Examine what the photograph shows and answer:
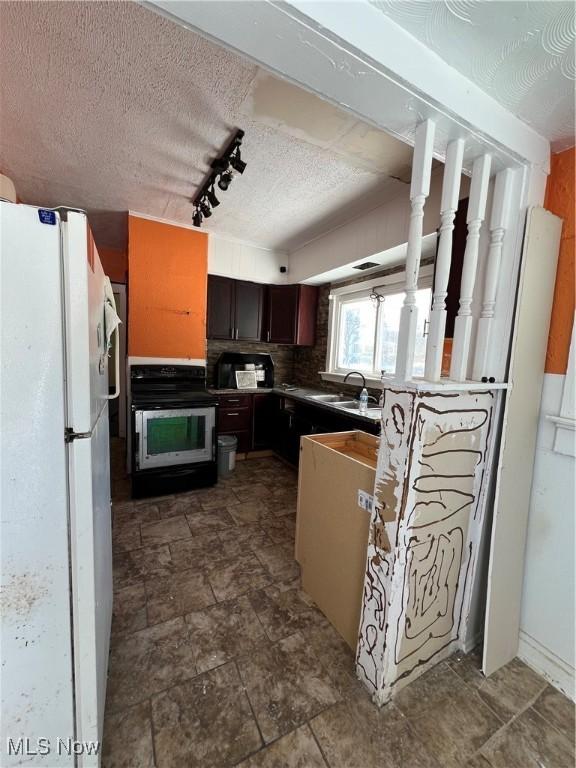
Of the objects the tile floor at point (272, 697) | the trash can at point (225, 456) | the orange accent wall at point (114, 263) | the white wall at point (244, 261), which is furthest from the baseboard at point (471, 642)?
the orange accent wall at point (114, 263)

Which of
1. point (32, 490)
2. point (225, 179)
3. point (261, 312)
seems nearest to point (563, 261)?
point (225, 179)

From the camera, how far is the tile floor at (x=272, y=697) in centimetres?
104

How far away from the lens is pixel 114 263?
13.2 feet

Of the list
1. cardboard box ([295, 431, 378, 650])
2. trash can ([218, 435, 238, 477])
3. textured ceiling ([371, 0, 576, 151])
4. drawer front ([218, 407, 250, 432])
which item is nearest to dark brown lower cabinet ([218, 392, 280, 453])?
drawer front ([218, 407, 250, 432])

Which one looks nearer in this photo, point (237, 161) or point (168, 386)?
point (237, 161)

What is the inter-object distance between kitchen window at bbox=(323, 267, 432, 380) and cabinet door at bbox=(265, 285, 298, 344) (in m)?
0.47

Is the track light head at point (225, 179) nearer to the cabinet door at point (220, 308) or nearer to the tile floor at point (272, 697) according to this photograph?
the cabinet door at point (220, 308)

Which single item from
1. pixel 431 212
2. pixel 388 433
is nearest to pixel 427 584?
pixel 388 433

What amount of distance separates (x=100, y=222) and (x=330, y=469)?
11.2 ft

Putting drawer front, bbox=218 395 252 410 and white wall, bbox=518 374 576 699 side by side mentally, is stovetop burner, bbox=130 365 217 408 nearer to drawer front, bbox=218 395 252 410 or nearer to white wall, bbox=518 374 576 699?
drawer front, bbox=218 395 252 410

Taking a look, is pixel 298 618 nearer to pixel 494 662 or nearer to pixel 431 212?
pixel 494 662

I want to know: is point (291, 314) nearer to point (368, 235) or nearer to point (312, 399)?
point (312, 399)

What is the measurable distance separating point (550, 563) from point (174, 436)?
2621 millimetres

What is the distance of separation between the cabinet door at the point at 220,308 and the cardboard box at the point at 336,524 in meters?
2.35
